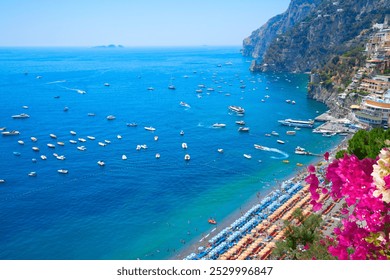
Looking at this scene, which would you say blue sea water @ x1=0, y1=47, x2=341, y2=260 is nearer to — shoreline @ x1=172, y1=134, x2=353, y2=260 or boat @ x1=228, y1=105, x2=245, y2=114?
shoreline @ x1=172, y1=134, x2=353, y2=260

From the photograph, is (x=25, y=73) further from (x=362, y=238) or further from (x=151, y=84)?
(x=362, y=238)

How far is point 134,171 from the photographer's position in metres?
48.6

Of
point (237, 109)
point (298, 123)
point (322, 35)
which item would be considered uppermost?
point (322, 35)

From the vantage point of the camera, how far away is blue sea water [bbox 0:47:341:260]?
34625 mm

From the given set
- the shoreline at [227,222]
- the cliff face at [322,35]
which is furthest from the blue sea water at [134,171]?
the cliff face at [322,35]

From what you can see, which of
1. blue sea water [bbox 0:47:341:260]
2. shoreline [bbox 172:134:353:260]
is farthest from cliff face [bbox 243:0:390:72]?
shoreline [bbox 172:134:353:260]

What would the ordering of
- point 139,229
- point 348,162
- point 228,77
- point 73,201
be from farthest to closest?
1. point 228,77
2. point 73,201
3. point 139,229
4. point 348,162

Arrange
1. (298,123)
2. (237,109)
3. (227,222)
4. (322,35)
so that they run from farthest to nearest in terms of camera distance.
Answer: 1. (322,35)
2. (237,109)
3. (298,123)
4. (227,222)

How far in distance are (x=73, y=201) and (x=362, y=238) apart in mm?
40394

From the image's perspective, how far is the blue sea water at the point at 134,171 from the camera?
34.6 m

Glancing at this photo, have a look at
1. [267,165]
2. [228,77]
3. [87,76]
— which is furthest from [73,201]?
[87,76]

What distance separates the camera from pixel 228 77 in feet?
429

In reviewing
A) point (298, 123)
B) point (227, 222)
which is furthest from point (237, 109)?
point (227, 222)

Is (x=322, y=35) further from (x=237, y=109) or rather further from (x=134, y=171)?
(x=134, y=171)
